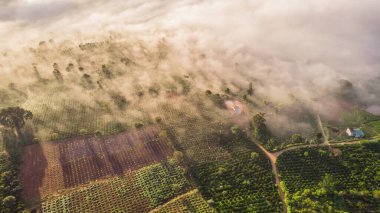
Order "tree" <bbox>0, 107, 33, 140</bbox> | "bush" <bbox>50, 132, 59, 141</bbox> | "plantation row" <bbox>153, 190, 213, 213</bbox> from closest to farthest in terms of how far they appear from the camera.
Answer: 1. "plantation row" <bbox>153, 190, 213, 213</bbox>
2. "tree" <bbox>0, 107, 33, 140</bbox>
3. "bush" <bbox>50, 132, 59, 141</bbox>

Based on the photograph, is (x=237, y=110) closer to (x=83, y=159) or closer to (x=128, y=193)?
(x=128, y=193)

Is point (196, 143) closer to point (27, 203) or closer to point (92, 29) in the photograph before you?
point (27, 203)

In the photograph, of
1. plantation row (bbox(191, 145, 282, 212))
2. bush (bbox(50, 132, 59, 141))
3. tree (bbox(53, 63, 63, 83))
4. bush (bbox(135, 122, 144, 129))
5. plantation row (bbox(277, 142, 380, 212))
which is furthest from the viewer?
tree (bbox(53, 63, 63, 83))

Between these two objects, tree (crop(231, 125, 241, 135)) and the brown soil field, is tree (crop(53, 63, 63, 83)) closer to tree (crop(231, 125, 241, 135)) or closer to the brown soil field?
the brown soil field

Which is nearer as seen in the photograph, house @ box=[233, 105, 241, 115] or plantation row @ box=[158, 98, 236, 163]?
plantation row @ box=[158, 98, 236, 163]

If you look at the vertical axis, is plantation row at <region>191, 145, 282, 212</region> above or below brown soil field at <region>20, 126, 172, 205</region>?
below

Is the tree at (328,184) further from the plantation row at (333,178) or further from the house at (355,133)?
the house at (355,133)

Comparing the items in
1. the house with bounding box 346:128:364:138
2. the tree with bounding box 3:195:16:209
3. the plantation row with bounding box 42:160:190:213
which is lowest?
the house with bounding box 346:128:364:138

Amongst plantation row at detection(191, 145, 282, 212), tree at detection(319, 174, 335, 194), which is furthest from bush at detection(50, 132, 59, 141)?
tree at detection(319, 174, 335, 194)
